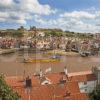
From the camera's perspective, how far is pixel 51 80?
15.2 m

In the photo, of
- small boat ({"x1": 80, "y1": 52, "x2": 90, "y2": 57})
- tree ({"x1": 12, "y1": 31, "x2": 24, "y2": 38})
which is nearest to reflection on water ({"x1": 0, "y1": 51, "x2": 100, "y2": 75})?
small boat ({"x1": 80, "y1": 52, "x2": 90, "y2": 57})

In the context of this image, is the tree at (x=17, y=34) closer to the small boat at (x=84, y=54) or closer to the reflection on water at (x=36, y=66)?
the small boat at (x=84, y=54)

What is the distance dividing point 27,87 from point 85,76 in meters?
4.42

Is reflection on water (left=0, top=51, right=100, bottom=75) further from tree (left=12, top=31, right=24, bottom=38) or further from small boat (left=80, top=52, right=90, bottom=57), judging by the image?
tree (left=12, top=31, right=24, bottom=38)

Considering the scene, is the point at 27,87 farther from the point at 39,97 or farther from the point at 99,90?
the point at 99,90

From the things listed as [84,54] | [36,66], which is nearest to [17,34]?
[84,54]

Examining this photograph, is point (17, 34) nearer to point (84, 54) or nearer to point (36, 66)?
point (84, 54)

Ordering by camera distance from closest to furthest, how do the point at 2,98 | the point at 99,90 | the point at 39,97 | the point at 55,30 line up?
the point at 2,98 < the point at 99,90 < the point at 39,97 < the point at 55,30

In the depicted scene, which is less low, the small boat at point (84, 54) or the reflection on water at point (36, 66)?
the reflection on water at point (36, 66)

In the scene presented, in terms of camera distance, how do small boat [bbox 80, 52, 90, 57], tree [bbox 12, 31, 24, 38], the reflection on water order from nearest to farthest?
1. the reflection on water
2. small boat [bbox 80, 52, 90, 57]
3. tree [bbox 12, 31, 24, 38]

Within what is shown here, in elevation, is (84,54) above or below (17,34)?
below

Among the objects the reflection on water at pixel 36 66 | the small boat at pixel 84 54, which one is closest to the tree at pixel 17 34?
the small boat at pixel 84 54

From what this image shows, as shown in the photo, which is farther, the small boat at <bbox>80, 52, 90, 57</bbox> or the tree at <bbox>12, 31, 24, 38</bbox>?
the tree at <bbox>12, 31, 24, 38</bbox>

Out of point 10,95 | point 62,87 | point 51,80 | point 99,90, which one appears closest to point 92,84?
point 51,80
